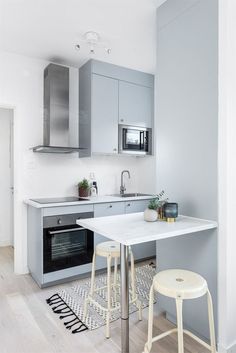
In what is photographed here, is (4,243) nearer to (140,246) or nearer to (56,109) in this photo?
(140,246)

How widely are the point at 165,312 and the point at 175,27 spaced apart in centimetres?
243

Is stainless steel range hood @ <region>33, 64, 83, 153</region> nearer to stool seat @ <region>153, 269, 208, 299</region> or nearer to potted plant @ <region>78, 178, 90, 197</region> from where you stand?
potted plant @ <region>78, 178, 90, 197</region>

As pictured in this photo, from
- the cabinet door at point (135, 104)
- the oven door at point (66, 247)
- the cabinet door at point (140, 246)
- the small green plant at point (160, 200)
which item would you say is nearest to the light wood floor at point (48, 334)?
the oven door at point (66, 247)

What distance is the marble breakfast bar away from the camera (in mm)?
1424

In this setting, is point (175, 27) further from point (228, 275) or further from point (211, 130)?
point (228, 275)

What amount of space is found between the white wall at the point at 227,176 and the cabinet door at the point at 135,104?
1873 millimetres

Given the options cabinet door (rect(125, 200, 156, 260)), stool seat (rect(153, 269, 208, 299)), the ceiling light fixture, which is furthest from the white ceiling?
stool seat (rect(153, 269, 208, 299))

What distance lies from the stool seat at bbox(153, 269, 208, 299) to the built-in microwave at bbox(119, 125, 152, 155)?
2.18 meters

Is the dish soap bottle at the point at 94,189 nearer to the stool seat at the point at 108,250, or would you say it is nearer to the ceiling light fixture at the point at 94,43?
the stool seat at the point at 108,250

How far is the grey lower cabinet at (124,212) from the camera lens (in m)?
3.01

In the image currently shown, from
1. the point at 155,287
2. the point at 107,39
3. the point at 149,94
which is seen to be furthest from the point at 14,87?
the point at 155,287

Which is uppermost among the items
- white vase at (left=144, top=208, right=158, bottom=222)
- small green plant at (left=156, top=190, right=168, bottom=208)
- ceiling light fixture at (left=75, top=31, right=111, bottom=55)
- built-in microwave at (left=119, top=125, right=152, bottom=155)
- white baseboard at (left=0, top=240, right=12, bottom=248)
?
ceiling light fixture at (left=75, top=31, right=111, bottom=55)

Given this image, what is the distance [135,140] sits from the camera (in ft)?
11.8

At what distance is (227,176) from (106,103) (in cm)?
209
